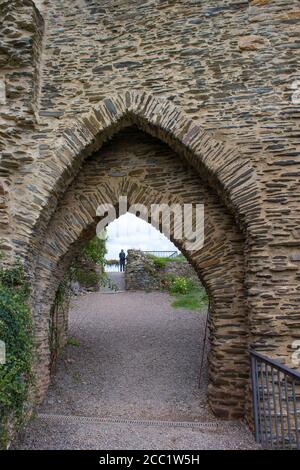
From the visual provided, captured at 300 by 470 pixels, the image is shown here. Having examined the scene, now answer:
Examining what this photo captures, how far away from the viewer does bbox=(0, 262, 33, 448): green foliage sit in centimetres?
317

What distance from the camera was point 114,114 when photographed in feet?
15.8

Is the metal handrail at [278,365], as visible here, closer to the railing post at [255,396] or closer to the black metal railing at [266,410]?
the black metal railing at [266,410]

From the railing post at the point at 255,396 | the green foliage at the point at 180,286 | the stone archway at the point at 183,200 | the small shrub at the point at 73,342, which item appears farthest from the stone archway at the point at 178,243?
the green foliage at the point at 180,286

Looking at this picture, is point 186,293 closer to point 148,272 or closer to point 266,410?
point 148,272

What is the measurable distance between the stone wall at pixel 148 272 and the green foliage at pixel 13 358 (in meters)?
10.1

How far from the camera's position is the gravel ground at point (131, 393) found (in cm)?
380

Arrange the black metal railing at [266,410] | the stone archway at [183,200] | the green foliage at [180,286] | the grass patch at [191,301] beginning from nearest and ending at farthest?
the black metal railing at [266,410]
the stone archway at [183,200]
the grass patch at [191,301]
the green foliage at [180,286]

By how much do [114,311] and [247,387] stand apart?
7.08 meters

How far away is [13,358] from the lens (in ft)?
10.9

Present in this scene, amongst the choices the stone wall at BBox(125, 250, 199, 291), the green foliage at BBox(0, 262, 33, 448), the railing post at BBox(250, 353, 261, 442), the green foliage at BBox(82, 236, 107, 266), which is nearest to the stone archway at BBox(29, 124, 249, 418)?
the railing post at BBox(250, 353, 261, 442)

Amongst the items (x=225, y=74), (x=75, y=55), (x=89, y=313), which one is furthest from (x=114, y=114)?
(x=89, y=313)
